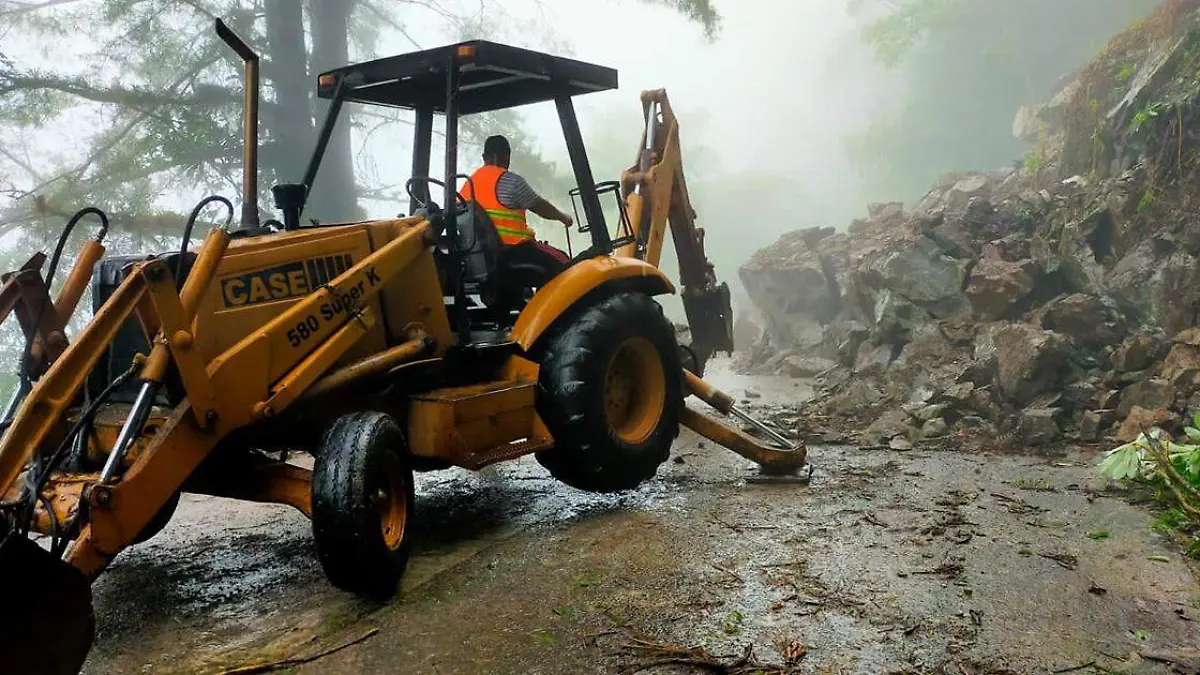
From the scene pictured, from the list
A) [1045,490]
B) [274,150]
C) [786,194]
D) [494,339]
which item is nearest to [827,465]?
[1045,490]

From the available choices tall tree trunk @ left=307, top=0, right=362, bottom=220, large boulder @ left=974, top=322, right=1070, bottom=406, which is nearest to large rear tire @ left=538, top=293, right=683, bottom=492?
large boulder @ left=974, top=322, right=1070, bottom=406

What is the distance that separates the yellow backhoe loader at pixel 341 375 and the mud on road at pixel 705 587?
300mm

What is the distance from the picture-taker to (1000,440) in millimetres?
5906

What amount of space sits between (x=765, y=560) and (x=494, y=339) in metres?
1.71

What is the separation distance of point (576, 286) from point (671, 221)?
101 inches

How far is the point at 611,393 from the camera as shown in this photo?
463 centimetres

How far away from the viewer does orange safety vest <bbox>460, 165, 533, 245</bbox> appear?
14.0ft

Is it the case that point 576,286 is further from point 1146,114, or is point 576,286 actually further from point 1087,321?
point 1146,114

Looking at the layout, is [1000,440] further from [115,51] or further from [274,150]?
[115,51]

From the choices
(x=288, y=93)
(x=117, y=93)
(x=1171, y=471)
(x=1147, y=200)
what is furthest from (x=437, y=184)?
(x=288, y=93)

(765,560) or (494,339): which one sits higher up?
(494,339)

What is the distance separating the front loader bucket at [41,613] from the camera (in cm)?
216

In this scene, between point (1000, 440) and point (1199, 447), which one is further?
point (1000, 440)

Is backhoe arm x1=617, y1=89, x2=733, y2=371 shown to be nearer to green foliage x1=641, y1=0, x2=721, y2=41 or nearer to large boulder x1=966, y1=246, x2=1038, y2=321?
large boulder x1=966, y1=246, x2=1038, y2=321
